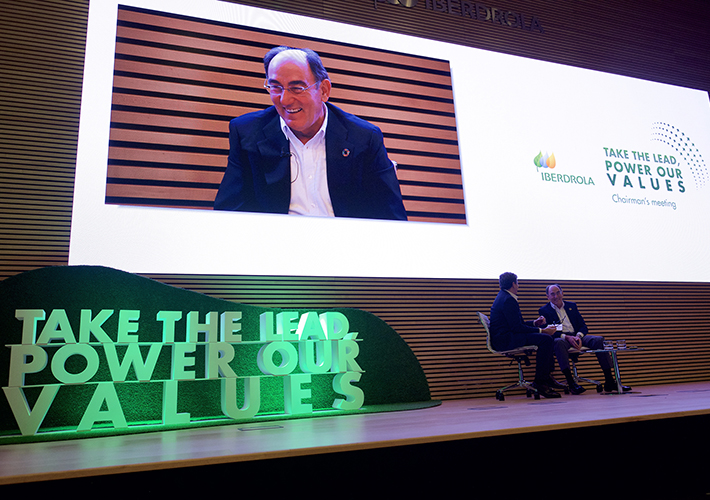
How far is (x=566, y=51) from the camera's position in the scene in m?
6.17

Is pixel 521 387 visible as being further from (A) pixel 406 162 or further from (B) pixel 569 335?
(A) pixel 406 162

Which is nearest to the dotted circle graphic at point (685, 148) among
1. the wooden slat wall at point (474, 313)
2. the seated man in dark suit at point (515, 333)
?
the wooden slat wall at point (474, 313)

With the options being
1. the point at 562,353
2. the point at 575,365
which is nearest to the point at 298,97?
the point at 562,353

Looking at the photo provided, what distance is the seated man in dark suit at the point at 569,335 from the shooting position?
4.60 m

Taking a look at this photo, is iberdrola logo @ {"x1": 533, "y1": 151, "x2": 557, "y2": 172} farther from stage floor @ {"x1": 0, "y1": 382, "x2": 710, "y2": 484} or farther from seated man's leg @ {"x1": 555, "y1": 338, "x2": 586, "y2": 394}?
stage floor @ {"x1": 0, "y1": 382, "x2": 710, "y2": 484}

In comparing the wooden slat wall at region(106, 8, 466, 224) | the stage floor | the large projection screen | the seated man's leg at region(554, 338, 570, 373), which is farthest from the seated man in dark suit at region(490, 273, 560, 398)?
the stage floor

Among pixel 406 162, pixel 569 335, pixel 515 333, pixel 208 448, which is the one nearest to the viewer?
pixel 208 448

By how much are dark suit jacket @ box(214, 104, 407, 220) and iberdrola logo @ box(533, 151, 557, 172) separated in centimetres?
165

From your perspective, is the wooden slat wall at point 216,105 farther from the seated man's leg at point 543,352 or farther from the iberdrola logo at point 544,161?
the seated man's leg at point 543,352

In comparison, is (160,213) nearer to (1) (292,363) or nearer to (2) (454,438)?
(1) (292,363)

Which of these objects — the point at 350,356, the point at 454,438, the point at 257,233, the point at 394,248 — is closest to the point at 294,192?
the point at 257,233

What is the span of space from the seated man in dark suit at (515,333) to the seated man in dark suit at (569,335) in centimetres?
18

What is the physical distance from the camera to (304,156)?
177 inches

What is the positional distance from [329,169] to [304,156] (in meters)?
0.25
